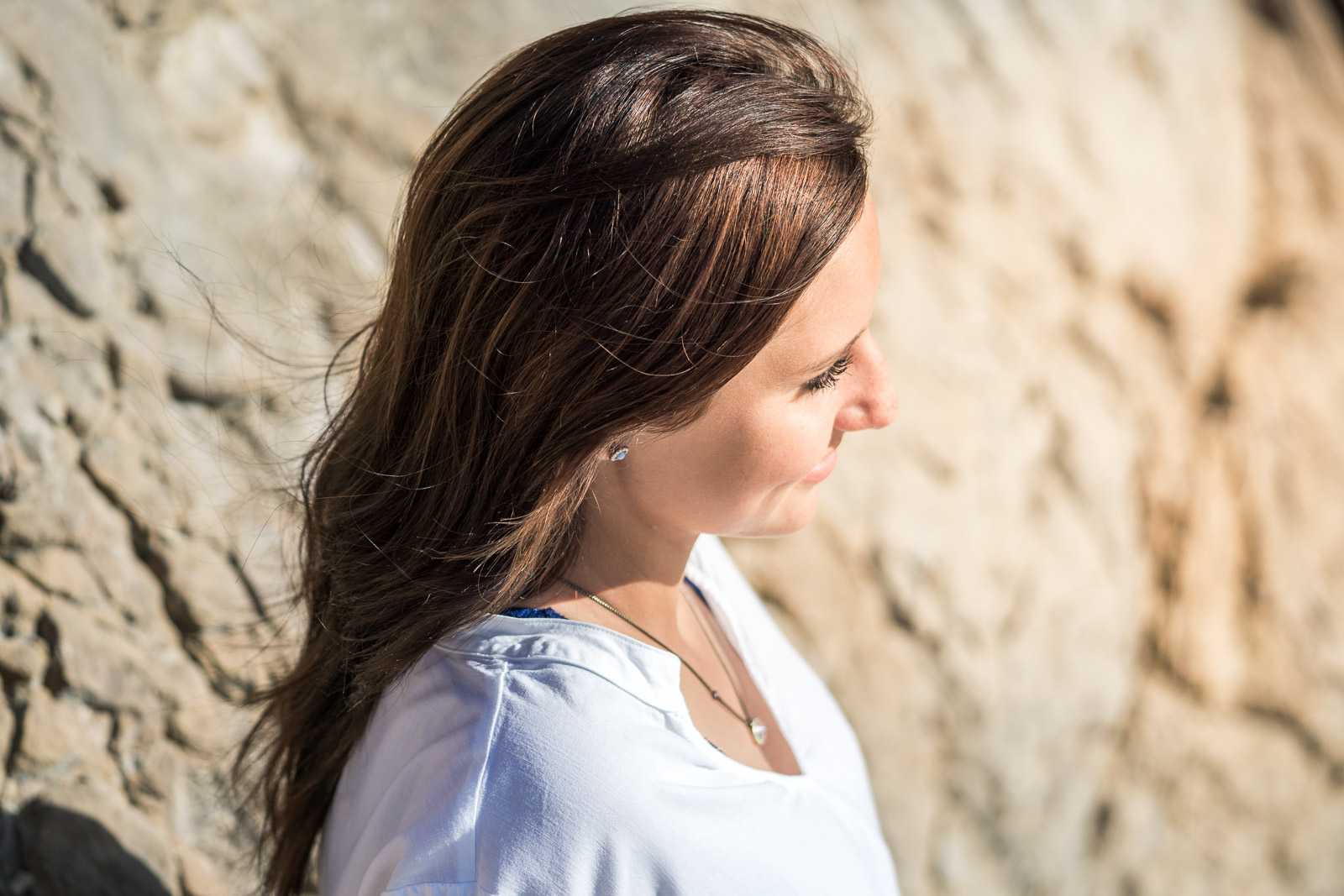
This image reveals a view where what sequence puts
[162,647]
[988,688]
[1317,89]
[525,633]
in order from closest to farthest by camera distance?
[525,633] < [162,647] < [988,688] < [1317,89]

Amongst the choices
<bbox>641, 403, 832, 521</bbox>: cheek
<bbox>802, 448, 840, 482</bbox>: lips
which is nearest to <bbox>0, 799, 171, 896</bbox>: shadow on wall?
<bbox>641, 403, 832, 521</bbox>: cheek

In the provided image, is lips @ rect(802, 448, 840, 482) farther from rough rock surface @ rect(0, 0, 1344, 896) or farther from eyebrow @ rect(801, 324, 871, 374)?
rough rock surface @ rect(0, 0, 1344, 896)

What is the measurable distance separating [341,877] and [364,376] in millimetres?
584

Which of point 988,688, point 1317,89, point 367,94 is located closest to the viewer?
point 367,94

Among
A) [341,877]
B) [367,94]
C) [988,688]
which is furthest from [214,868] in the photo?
[988,688]

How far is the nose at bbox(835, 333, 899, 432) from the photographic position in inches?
42.8

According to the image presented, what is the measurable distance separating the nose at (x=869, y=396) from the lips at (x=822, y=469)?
0.15 ft

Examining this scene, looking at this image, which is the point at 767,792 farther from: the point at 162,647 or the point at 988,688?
the point at 988,688

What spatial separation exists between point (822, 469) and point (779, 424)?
0.47ft

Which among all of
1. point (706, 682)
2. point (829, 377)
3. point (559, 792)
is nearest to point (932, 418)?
point (706, 682)

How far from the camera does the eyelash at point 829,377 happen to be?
3.39 ft

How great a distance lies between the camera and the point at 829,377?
105cm

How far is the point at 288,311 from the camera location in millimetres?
1663

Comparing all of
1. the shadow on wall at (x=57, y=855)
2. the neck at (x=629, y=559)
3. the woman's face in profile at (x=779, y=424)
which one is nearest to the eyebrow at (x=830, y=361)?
the woman's face in profile at (x=779, y=424)
